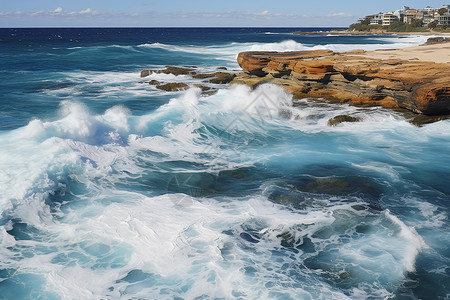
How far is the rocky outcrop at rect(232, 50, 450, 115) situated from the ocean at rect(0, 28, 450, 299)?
2.60 ft

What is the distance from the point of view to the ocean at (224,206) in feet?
19.4

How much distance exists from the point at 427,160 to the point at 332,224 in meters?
5.41

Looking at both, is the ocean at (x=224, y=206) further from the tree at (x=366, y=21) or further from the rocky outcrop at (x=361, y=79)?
the tree at (x=366, y=21)

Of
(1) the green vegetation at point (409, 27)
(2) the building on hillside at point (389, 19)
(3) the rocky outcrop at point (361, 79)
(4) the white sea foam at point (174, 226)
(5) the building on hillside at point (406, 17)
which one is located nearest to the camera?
(4) the white sea foam at point (174, 226)

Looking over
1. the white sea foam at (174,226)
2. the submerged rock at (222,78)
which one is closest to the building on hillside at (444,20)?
the submerged rock at (222,78)

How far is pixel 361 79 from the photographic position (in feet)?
A: 54.4

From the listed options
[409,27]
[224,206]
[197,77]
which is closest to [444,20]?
[409,27]

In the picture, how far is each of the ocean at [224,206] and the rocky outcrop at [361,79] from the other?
31.2 inches

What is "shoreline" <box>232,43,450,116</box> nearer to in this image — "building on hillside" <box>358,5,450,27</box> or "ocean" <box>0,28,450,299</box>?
"ocean" <box>0,28,450,299</box>

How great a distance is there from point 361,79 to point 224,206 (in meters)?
10.9

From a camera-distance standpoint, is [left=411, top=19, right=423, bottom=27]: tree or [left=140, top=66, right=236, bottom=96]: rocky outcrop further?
[left=411, top=19, right=423, bottom=27]: tree

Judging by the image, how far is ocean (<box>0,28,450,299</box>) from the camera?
5926 mm

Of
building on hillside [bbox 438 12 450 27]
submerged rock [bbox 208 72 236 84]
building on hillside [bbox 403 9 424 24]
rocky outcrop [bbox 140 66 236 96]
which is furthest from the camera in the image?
building on hillside [bbox 403 9 424 24]

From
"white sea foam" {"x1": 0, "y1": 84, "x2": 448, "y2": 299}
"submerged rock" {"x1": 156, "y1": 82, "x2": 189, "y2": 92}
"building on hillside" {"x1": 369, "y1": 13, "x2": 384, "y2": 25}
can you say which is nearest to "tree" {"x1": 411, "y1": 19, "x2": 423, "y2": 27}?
"building on hillside" {"x1": 369, "y1": 13, "x2": 384, "y2": 25}
